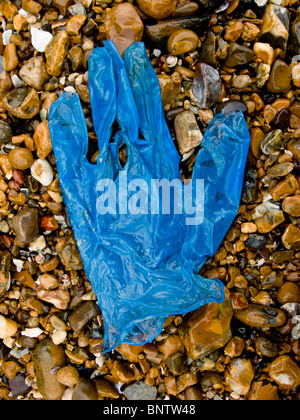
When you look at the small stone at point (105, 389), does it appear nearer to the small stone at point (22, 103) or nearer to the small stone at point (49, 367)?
the small stone at point (49, 367)

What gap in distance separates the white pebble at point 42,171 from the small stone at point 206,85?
1143 mm

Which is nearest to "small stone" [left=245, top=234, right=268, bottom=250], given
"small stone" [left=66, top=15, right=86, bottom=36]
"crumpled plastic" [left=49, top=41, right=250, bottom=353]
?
"crumpled plastic" [left=49, top=41, right=250, bottom=353]

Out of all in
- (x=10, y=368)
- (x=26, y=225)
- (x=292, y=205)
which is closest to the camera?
(x=292, y=205)

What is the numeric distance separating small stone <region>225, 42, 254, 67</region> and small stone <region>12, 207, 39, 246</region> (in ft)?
5.63

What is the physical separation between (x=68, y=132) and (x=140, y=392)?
1880 millimetres

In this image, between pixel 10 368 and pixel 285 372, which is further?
pixel 10 368

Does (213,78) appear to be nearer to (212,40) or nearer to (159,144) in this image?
(212,40)

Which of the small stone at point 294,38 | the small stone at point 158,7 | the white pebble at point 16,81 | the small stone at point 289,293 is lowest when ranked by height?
the small stone at point 289,293

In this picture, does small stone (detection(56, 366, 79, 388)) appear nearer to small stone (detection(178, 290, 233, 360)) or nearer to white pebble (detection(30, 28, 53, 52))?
small stone (detection(178, 290, 233, 360))

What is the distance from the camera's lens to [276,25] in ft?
6.98

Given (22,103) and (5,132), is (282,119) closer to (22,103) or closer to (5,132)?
(22,103)

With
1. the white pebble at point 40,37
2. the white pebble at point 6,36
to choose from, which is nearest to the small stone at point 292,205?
the white pebble at point 40,37

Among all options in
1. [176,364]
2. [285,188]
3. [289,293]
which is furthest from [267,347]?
[285,188]

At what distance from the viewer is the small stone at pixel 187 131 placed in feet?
6.99
